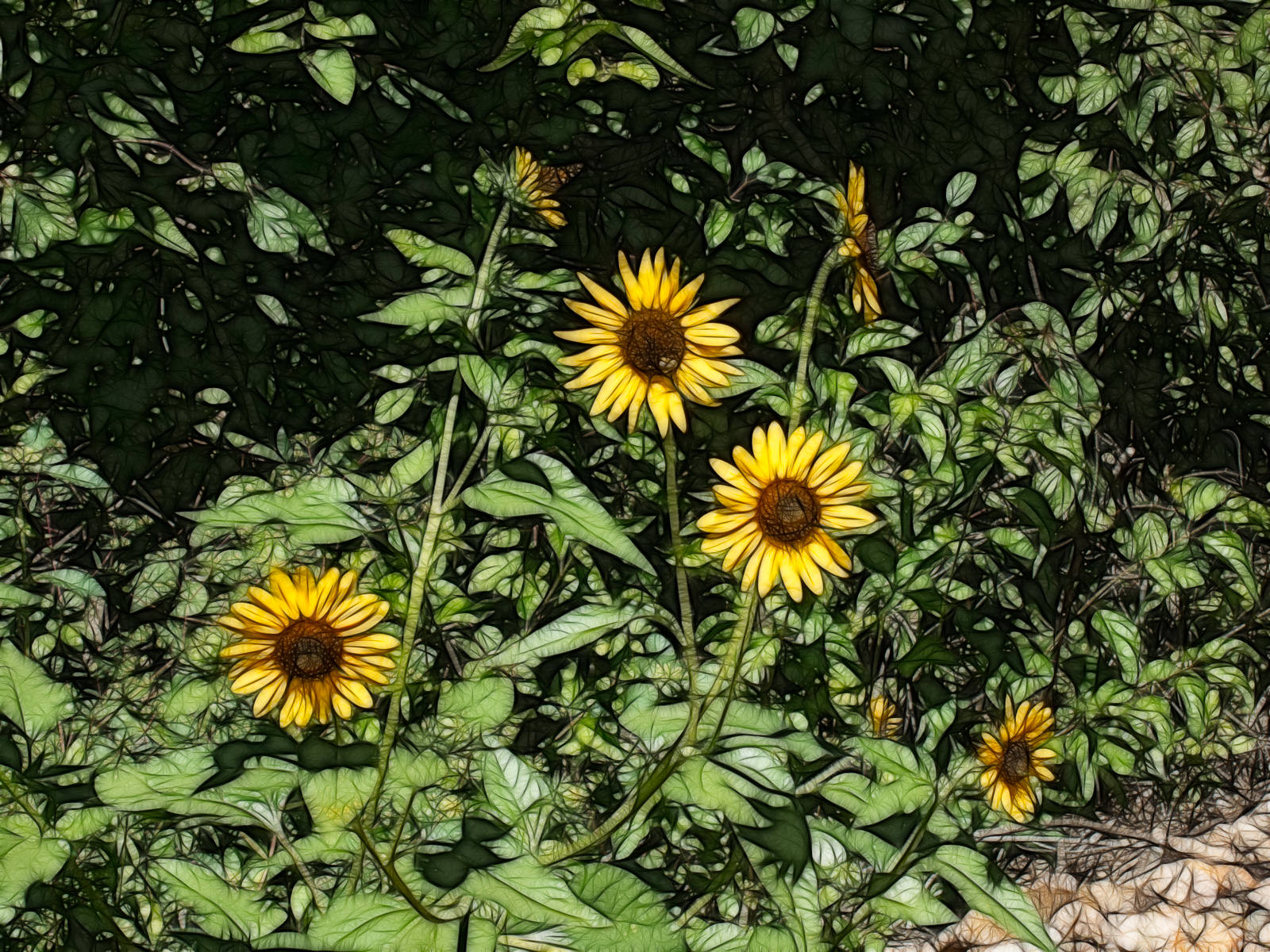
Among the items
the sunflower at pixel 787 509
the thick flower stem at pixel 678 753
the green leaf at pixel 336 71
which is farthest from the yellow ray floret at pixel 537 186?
the thick flower stem at pixel 678 753

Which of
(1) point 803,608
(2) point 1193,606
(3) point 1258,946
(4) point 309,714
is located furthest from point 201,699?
(3) point 1258,946

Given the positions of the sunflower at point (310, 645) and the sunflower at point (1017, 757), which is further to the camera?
the sunflower at point (1017, 757)

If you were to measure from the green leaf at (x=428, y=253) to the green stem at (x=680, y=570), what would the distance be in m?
0.20

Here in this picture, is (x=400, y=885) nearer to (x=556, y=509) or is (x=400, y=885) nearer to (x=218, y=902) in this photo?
(x=218, y=902)

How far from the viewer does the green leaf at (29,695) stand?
824 mm

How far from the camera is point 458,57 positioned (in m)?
0.81

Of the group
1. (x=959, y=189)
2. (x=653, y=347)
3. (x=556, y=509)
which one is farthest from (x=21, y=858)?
(x=959, y=189)

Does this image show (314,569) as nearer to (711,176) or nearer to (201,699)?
(201,699)

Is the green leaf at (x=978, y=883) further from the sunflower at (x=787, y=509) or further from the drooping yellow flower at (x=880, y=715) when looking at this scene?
the sunflower at (x=787, y=509)

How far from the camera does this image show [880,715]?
2.96ft

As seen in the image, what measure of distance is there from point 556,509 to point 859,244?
337 mm

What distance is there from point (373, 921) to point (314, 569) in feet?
0.90

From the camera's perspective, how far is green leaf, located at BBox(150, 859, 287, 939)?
2.66 feet

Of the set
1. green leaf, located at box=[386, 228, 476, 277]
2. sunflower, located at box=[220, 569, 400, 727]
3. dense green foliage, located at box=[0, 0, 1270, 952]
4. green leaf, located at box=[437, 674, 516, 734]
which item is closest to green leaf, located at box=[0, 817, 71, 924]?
dense green foliage, located at box=[0, 0, 1270, 952]
